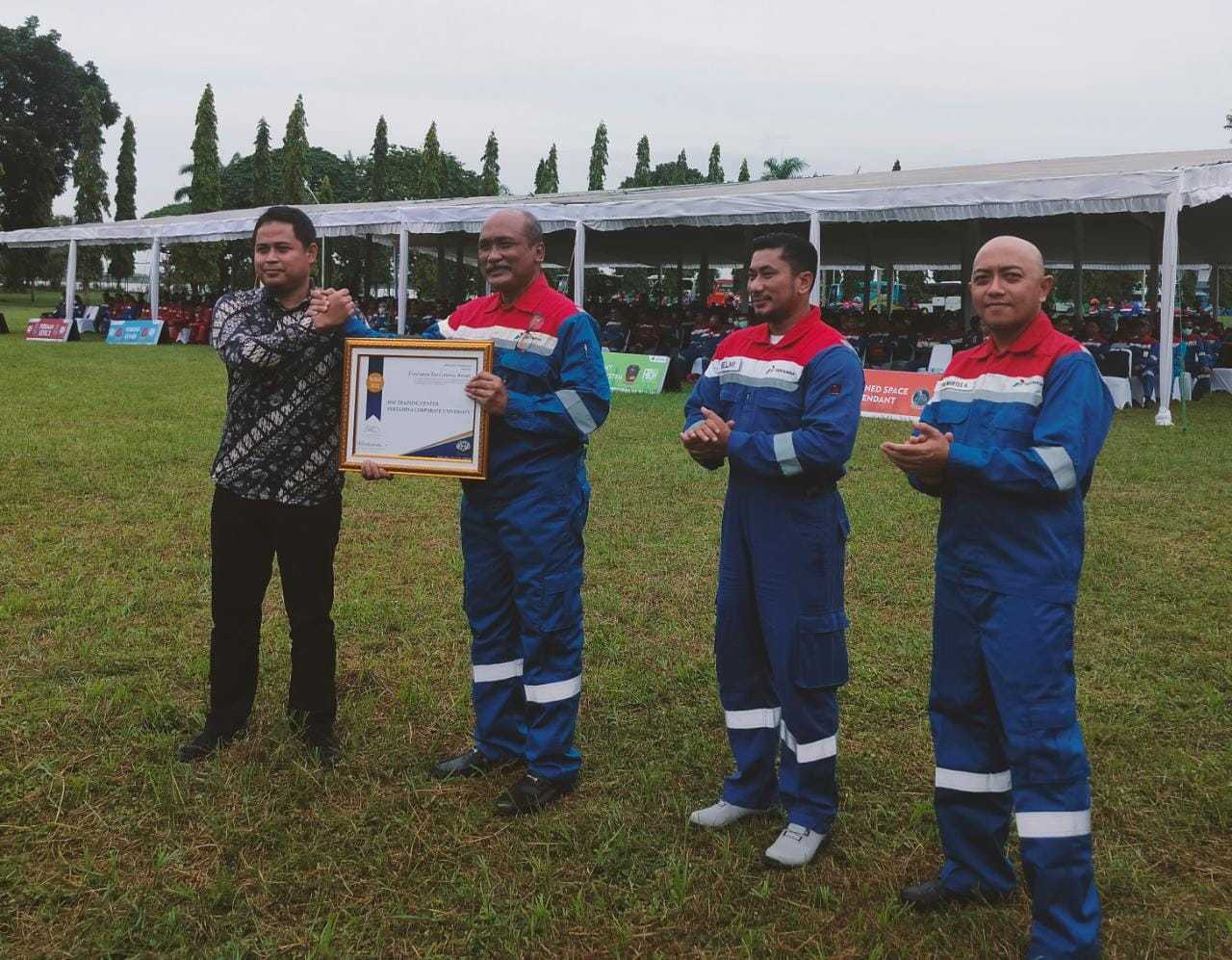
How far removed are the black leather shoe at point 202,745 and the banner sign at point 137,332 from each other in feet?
83.4

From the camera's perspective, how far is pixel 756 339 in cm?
344

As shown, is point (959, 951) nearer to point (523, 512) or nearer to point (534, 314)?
point (523, 512)

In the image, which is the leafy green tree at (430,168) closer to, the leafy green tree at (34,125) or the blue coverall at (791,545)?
the leafy green tree at (34,125)

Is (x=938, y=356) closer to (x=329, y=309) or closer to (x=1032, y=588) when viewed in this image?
(x=329, y=309)

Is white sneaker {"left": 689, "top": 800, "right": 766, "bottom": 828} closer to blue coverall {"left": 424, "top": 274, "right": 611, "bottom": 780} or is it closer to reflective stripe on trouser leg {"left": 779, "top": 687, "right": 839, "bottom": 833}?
reflective stripe on trouser leg {"left": 779, "top": 687, "right": 839, "bottom": 833}

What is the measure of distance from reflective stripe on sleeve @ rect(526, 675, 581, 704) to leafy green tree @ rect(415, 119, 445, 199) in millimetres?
64453

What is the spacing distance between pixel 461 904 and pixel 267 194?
65.3m

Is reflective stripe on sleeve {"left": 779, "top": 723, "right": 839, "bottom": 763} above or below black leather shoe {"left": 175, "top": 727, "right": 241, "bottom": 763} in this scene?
above

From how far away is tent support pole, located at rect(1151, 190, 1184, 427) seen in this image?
515 inches

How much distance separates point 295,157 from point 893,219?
5155cm

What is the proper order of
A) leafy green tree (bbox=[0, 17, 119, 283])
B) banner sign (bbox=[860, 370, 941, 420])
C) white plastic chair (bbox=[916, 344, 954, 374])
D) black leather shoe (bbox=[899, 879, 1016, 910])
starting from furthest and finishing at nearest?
leafy green tree (bbox=[0, 17, 119, 283]), white plastic chair (bbox=[916, 344, 954, 374]), banner sign (bbox=[860, 370, 941, 420]), black leather shoe (bbox=[899, 879, 1016, 910])

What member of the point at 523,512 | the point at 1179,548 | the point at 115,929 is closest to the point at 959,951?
the point at 523,512

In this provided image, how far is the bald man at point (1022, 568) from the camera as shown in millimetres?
2658

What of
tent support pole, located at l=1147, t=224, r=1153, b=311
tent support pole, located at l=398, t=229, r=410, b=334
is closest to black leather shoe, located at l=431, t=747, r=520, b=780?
tent support pole, located at l=398, t=229, r=410, b=334
